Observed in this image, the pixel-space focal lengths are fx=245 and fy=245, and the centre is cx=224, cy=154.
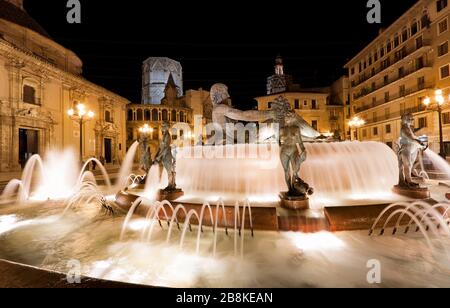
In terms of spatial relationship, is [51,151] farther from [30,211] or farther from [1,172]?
[30,211]

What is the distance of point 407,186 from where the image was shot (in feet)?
20.9

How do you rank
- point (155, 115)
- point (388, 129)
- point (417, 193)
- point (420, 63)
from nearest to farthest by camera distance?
point (417, 193)
point (420, 63)
point (388, 129)
point (155, 115)

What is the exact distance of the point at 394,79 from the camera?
3472 cm

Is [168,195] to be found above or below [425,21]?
below

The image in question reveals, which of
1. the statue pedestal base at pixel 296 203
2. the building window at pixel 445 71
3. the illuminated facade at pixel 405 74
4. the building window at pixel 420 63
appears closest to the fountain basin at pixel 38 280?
the statue pedestal base at pixel 296 203

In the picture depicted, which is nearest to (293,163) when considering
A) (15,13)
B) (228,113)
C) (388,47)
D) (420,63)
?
(228,113)

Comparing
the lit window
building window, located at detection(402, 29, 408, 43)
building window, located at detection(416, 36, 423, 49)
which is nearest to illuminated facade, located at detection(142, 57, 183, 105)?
building window, located at detection(402, 29, 408, 43)

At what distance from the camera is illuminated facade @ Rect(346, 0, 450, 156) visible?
1072 inches

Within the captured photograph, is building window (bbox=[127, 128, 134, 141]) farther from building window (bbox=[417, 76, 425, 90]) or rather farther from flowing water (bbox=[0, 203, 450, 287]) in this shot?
building window (bbox=[417, 76, 425, 90])

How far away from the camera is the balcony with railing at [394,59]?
2941cm

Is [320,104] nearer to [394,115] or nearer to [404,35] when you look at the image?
[394,115]

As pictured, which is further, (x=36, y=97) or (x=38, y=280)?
(x=36, y=97)

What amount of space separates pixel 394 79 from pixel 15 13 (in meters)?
48.2
